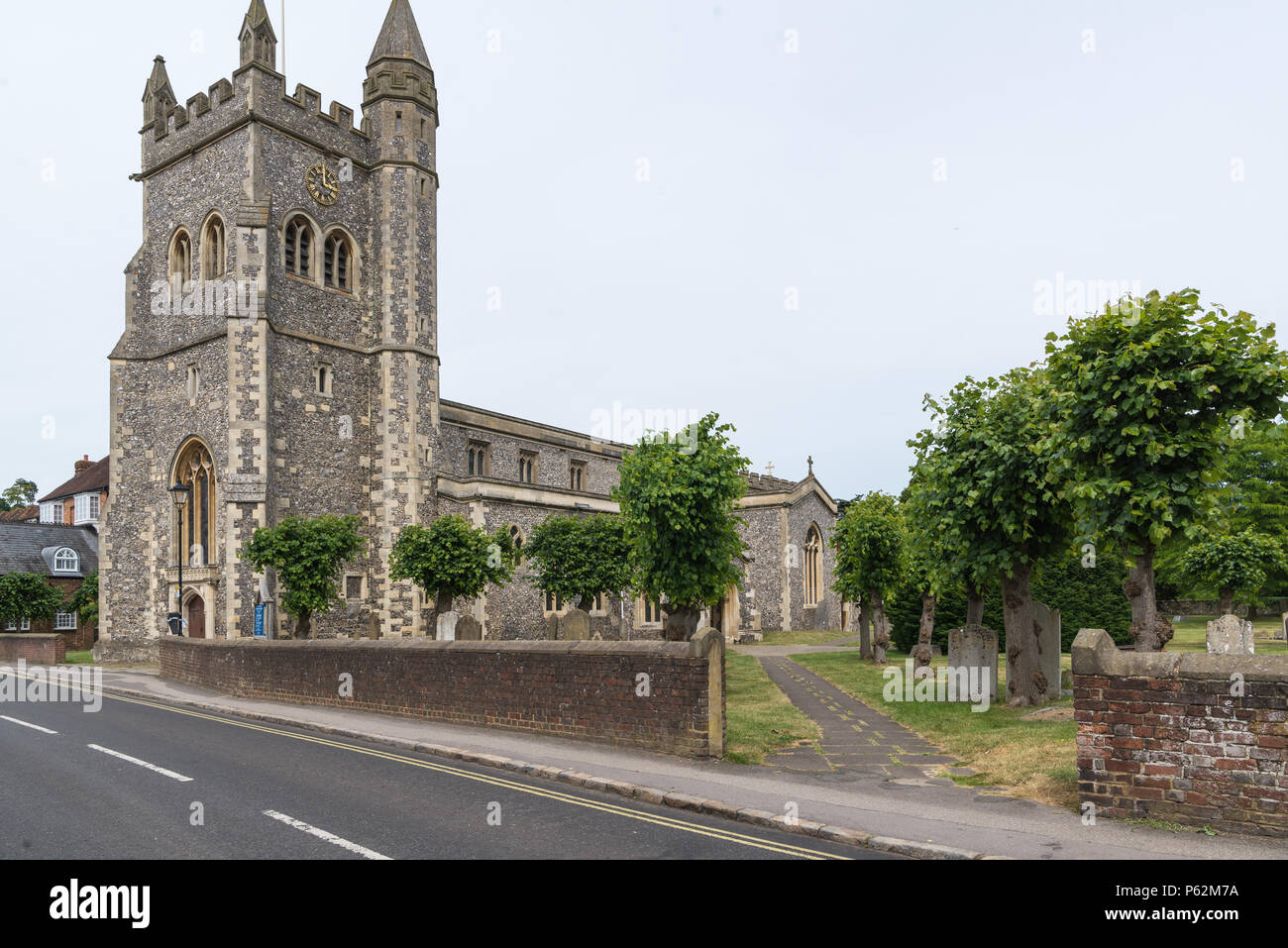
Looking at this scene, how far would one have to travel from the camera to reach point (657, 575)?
22.4m

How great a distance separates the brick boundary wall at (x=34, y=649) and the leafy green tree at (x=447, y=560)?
14.8m

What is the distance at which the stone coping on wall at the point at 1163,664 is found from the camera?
7.39 m

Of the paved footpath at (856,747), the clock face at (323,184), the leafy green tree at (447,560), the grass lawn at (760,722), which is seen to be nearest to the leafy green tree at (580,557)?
the leafy green tree at (447,560)

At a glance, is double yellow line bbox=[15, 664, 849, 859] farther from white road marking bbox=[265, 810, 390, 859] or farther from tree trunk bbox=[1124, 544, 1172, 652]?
tree trunk bbox=[1124, 544, 1172, 652]

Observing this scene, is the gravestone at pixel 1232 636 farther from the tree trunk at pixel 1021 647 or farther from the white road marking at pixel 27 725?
the white road marking at pixel 27 725

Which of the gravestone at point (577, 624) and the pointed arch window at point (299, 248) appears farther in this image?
the pointed arch window at point (299, 248)

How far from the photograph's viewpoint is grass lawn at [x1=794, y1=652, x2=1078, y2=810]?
951 centimetres

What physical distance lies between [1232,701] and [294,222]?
32.7m

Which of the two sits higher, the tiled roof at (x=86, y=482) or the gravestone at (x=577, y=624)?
the tiled roof at (x=86, y=482)

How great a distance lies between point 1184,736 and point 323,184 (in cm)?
3351

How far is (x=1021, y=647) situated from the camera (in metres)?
16.3
